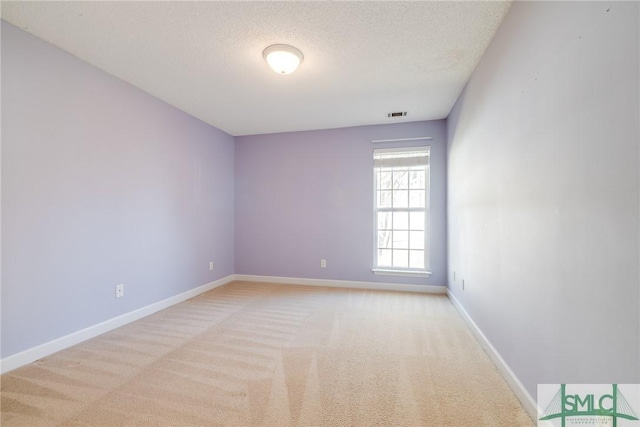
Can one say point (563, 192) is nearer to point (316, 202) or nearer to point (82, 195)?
point (316, 202)

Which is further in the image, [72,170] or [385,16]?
[72,170]

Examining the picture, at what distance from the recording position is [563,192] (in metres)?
1.21

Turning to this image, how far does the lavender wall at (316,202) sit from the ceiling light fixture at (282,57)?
2.01 m

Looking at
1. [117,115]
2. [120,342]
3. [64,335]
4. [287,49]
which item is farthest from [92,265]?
[287,49]

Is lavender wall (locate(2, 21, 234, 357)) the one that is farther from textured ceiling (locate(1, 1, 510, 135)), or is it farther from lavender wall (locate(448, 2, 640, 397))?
lavender wall (locate(448, 2, 640, 397))

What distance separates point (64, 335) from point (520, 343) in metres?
3.46

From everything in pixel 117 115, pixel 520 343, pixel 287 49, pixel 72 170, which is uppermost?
pixel 287 49

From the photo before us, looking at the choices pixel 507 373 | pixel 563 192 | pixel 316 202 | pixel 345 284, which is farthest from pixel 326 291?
pixel 563 192

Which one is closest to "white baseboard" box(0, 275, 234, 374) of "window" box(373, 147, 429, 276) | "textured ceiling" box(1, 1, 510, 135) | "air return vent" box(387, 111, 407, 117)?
"textured ceiling" box(1, 1, 510, 135)

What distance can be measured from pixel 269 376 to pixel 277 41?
2494 mm

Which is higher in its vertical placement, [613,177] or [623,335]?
[613,177]

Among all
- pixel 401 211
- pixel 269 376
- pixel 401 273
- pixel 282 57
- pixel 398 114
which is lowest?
pixel 269 376

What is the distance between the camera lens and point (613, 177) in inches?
37.3

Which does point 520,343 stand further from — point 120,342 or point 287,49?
point 120,342
